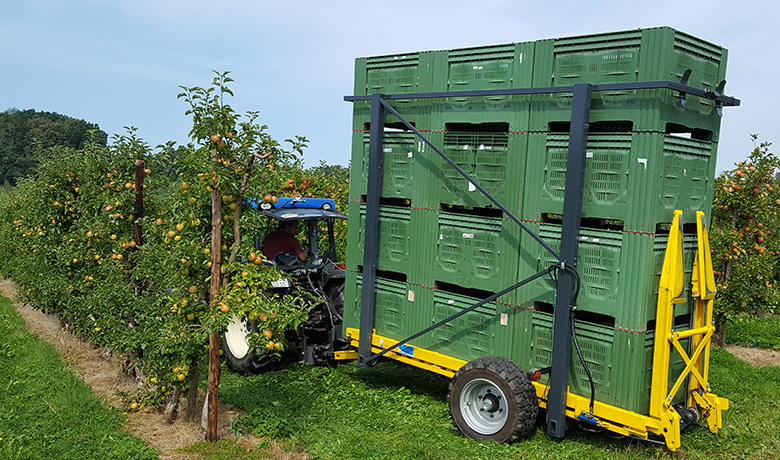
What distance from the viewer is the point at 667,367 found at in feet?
18.5

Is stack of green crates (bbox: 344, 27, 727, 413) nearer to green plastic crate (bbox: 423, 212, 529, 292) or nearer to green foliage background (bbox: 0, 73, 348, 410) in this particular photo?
green plastic crate (bbox: 423, 212, 529, 292)

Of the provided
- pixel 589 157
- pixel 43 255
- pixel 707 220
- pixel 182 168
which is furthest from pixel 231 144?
pixel 43 255

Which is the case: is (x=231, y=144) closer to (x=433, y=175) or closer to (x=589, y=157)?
(x=433, y=175)

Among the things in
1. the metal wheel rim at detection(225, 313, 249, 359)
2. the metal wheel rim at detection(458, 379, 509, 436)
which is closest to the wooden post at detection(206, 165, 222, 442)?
the metal wheel rim at detection(458, 379, 509, 436)

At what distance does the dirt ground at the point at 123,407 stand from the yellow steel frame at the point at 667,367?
9.44 feet

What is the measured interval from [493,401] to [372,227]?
2483mm

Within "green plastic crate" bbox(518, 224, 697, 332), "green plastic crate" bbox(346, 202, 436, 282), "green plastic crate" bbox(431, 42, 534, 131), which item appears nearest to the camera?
"green plastic crate" bbox(518, 224, 697, 332)

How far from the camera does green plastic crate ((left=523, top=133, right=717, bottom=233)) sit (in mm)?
5422

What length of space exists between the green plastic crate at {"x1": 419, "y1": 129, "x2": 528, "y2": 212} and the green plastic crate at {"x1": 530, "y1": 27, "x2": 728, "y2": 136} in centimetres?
39

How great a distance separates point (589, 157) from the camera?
18.9ft

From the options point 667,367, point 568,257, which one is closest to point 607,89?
point 568,257

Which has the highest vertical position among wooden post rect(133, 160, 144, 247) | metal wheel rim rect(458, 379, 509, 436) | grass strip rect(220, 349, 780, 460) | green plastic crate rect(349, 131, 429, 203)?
green plastic crate rect(349, 131, 429, 203)

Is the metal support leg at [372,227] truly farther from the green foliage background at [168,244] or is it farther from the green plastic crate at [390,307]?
the green foliage background at [168,244]

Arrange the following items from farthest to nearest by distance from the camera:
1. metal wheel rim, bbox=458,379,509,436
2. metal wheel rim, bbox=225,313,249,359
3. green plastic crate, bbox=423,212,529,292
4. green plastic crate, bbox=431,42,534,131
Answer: metal wheel rim, bbox=225,313,249,359
green plastic crate, bbox=423,212,529,292
green plastic crate, bbox=431,42,534,131
metal wheel rim, bbox=458,379,509,436
